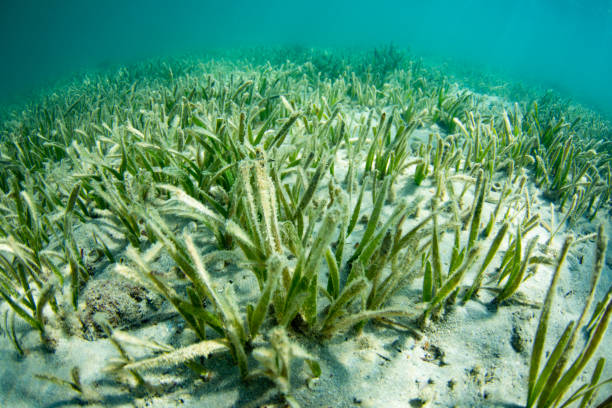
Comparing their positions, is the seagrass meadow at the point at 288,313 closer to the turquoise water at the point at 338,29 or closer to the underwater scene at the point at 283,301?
the underwater scene at the point at 283,301

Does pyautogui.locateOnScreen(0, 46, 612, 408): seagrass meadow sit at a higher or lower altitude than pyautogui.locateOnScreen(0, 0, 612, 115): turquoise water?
lower

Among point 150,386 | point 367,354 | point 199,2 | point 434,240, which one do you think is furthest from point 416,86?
point 199,2

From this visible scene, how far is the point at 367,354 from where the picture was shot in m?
1.32

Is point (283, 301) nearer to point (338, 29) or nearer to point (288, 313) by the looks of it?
point (288, 313)

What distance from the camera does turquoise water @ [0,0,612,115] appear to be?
189 feet

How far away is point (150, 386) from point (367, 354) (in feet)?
3.18

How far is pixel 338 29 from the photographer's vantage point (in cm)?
9312

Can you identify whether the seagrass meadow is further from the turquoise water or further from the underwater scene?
the turquoise water

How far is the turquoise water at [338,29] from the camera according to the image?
5766 centimetres

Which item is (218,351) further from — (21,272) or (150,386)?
(21,272)

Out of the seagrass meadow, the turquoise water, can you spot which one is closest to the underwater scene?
the seagrass meadow

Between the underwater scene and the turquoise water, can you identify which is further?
the turquoise water

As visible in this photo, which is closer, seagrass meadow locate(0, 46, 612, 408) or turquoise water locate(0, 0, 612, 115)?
seagrass meadow locate(0, 46, 612, 408)

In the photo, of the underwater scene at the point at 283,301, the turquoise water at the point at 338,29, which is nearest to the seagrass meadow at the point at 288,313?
the underwater scene at the point at 283,301
